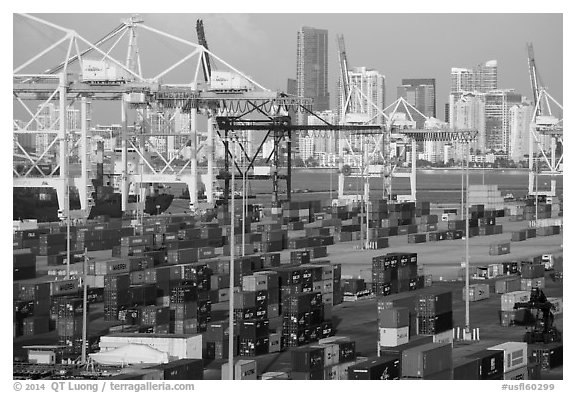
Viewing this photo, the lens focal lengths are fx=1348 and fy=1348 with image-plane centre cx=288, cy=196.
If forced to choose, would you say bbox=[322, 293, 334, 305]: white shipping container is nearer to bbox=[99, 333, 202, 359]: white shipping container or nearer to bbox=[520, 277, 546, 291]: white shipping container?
bbox=[520, 277, 546, 291]: white shipping container

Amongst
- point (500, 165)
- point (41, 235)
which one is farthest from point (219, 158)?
point (41, 235)

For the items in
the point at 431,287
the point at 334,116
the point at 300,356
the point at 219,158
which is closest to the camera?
the point at 300,356

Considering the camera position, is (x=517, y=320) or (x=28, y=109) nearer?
(x=517, y=320)

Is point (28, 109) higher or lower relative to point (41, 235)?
higher

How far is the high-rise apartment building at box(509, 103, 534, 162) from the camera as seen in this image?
178 m

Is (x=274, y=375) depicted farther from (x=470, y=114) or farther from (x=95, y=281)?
(x=470, y=114)

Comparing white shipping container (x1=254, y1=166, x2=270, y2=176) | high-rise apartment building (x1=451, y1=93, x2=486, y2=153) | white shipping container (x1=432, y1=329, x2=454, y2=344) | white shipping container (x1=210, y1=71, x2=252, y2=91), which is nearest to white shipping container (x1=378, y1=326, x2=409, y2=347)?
white shipping container (x1=432, y1=329, x2=454, y2=344)

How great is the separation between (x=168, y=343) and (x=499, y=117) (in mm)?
158458

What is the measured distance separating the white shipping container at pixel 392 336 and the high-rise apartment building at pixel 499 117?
143 meters

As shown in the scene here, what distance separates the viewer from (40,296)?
40562mm

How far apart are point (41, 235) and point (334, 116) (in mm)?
87179

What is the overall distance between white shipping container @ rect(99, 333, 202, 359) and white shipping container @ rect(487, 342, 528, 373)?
23.5ft

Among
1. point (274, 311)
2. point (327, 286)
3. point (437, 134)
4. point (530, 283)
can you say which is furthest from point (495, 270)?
point (437, 134)

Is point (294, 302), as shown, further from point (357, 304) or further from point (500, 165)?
point (500, 165)
